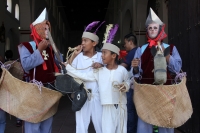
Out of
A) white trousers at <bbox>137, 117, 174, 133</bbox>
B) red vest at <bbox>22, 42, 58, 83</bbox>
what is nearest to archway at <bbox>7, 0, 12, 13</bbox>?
red vest at <bbox>22, 42, 58, 83</bbox>

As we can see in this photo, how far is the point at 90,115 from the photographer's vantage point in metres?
3.50

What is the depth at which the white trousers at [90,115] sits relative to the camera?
135 inches

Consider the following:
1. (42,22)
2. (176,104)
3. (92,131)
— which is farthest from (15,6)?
(176,104)

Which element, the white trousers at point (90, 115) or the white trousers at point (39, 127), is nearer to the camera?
the white trousers at point (39, 127)

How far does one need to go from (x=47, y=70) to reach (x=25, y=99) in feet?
1.54

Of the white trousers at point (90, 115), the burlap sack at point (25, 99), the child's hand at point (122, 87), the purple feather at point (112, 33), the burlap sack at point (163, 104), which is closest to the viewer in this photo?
the burlap sack at point (163, 104)

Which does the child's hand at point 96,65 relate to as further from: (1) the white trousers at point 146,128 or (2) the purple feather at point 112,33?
(1) the white trousers at point 146,128

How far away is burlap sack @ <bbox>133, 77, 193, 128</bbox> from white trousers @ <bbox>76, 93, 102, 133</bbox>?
1.79 ft

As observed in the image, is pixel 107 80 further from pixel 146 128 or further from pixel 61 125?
pixel 61 125

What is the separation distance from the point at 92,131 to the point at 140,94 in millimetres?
3110

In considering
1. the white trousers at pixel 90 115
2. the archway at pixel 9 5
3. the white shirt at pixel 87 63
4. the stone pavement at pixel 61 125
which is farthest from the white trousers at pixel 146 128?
the archway at pixel 9 5


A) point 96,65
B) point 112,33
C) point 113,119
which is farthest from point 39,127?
point 112,33

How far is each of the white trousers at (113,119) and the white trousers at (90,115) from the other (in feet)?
0.35

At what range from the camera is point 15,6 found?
15.0 metres
